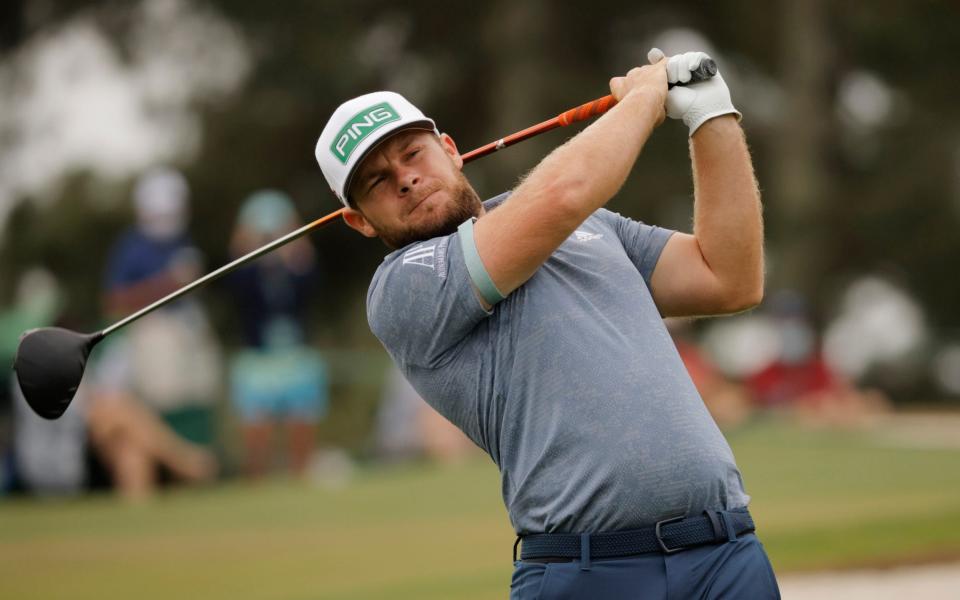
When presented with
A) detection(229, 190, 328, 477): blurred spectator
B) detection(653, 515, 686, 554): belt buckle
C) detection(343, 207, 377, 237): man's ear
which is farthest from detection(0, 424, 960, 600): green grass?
detection(653, 515, 686, 554): belt buckle

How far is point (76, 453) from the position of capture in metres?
11.7

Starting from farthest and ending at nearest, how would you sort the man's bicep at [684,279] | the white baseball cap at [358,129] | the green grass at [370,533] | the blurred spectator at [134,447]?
the blurred spectator at [134,447] < the green grass at [370,533] < the man's bicep at [684,279] < the white baseball cap at [358,129]

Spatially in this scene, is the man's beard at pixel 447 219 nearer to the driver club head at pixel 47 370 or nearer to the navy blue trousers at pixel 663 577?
the navy blue trousers at pixel 663 577

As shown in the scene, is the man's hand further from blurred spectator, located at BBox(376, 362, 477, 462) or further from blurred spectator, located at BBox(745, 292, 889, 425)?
blurred spectator, located at BBox(745, 292, 889, 425)

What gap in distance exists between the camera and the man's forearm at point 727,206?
376cm

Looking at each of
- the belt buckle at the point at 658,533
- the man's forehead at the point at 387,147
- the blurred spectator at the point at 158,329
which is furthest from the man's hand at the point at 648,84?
the blurred spectator at the point at 158,329

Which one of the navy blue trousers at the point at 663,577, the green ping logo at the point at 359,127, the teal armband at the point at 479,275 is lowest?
the navy blue trousers at the point at 663,577

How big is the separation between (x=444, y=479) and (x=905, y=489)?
3.72 m

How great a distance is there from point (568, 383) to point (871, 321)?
24.7 meters

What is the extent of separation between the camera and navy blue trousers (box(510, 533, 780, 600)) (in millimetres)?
3383

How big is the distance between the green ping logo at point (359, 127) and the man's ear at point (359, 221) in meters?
0.22

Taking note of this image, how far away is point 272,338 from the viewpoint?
480 inches

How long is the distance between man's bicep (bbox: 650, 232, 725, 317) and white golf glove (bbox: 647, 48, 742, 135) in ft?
1.05

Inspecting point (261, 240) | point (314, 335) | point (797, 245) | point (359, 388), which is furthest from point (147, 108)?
point (261, 240)
